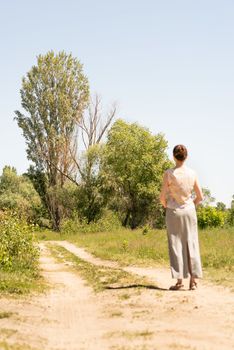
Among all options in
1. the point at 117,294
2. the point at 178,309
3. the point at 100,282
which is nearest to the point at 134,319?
the point at 178,309

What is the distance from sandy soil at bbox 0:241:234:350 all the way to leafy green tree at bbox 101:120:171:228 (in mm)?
36872

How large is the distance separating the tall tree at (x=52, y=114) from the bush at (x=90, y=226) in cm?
622

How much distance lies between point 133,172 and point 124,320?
4028 centimetres

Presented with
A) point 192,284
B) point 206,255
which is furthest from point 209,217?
point 192,284

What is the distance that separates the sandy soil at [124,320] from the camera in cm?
509

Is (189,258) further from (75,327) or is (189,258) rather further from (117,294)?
(75,327)

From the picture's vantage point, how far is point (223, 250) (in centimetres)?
1531

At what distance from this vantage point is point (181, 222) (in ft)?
27.8

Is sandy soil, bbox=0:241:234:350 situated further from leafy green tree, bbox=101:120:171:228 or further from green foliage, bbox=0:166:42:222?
green foliage, bbox=0:166:42:222

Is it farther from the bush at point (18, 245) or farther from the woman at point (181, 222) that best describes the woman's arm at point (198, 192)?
the bush at point (18, 245)

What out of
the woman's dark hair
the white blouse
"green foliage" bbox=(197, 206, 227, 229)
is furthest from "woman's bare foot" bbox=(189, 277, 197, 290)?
"green foliage" bbox=(197, 206, 227, 229)

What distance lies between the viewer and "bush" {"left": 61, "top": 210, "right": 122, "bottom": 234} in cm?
3985

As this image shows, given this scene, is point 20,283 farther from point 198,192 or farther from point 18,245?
point 18,245

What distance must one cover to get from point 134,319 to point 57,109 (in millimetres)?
42217
